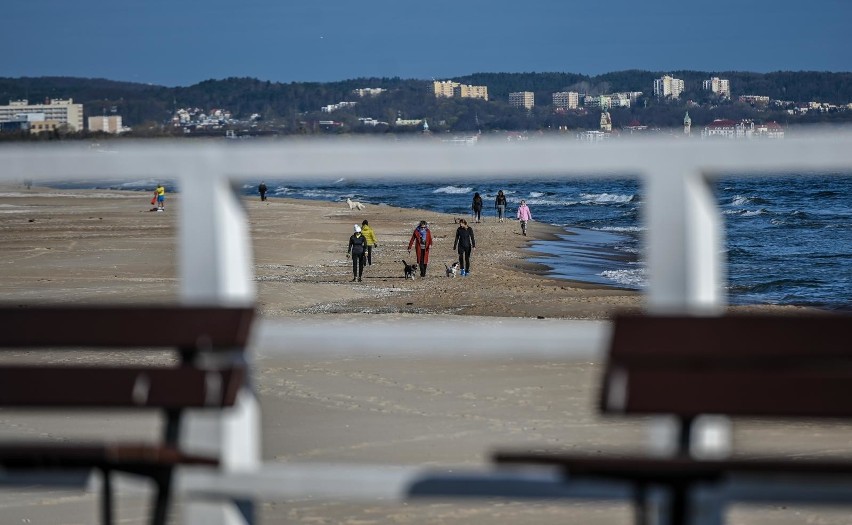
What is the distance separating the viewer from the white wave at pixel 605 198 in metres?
76.1

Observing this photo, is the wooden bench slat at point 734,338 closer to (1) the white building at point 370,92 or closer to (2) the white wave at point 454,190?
(1) the white building at point 370,92

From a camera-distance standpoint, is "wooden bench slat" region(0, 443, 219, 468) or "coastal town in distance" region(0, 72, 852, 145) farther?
"coastal town in distance" region(0, 72, 852, 145)

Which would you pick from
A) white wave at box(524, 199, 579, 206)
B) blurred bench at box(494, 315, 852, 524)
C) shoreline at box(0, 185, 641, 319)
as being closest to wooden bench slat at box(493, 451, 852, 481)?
blurred bench at box(494, 315, 852, 524)

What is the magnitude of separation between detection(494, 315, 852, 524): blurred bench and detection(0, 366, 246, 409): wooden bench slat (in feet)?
2.08

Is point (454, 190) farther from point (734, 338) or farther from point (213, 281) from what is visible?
point (734, 338)

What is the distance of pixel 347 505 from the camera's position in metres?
6.01

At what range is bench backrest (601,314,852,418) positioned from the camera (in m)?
2.29

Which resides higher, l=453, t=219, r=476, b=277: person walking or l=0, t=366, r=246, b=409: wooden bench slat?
l=0, t=366, r=246, b=409: wooden bench slat

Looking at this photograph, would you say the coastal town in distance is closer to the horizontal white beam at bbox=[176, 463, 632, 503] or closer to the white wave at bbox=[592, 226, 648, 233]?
the horizontal white beam at bbox=[176, 463, 632, 503]

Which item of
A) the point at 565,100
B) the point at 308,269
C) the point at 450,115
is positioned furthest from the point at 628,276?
the point at 450,115

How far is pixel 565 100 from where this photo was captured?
2388cm

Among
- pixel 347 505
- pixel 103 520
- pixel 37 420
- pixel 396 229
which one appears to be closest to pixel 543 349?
pixel 103 520

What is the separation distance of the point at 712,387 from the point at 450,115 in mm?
16126

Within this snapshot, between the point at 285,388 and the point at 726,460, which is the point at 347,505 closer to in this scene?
the point at 726,460
